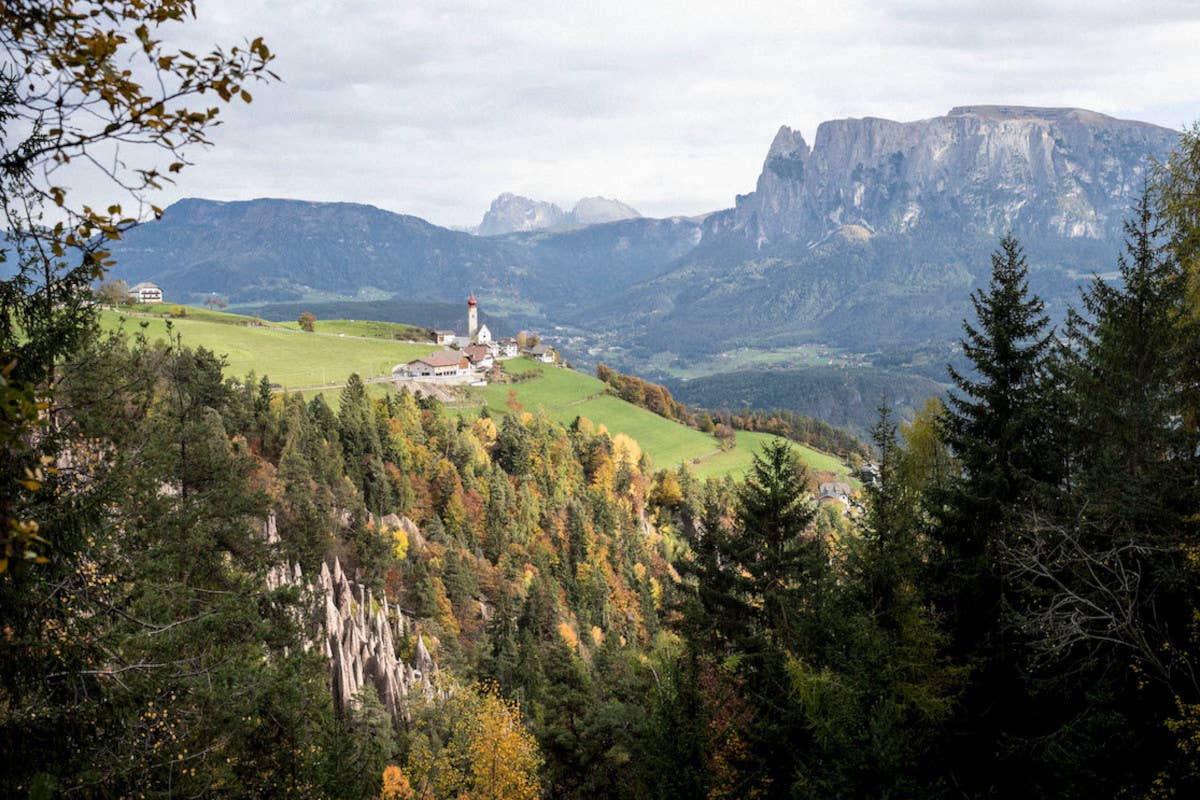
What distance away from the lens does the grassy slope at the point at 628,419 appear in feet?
326

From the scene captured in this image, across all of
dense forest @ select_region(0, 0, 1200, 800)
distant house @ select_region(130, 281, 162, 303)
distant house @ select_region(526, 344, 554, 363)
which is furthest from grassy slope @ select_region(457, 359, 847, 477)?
dense forest @ select_region(0, 0, 1200, 800)

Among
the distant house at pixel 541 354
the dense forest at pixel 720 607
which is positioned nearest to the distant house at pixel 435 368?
the distant house at pixel 541 354

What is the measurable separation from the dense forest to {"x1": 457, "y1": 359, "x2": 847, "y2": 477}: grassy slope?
211 feet

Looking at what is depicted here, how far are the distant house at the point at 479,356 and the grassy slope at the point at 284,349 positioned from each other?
21.6ft

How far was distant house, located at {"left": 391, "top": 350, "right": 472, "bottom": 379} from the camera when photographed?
10108 cm

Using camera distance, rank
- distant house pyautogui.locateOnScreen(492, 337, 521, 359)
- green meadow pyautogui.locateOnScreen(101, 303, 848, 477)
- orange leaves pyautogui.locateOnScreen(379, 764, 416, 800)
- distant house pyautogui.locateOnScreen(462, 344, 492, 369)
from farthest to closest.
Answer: distant house pyautogui.locateOnScreen(492, 337, 521, 359)
distant house pyautogui.locateOnScreen(462, 344, 492, 369)
green meadow pyautogui.locateOnScreen(101, 303, 848, 477)
orange leaves pyautogui.locateOnScreen(379, 764, 416, 800)

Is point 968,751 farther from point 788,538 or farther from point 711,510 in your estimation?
point 711,510

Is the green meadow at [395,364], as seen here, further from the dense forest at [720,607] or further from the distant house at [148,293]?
the dense forest at [720,607]

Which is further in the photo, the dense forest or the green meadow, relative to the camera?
the green meadow

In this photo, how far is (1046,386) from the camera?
59.1ft

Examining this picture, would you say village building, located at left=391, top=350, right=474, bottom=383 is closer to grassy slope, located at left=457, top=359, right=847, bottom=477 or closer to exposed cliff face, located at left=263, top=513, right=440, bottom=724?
grassy slope, located at left=457, top=359, right=847, bottom=477

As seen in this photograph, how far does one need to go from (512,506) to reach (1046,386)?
5134 centimetres

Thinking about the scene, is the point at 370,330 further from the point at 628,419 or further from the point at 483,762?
the point at 483,762

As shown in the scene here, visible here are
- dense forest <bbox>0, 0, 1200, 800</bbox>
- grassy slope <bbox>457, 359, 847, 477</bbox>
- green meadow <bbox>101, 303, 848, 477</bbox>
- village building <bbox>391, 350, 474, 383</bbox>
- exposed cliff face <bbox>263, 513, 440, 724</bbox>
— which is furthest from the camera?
village building <bbox>391, 350, 474, 383</bbox>
